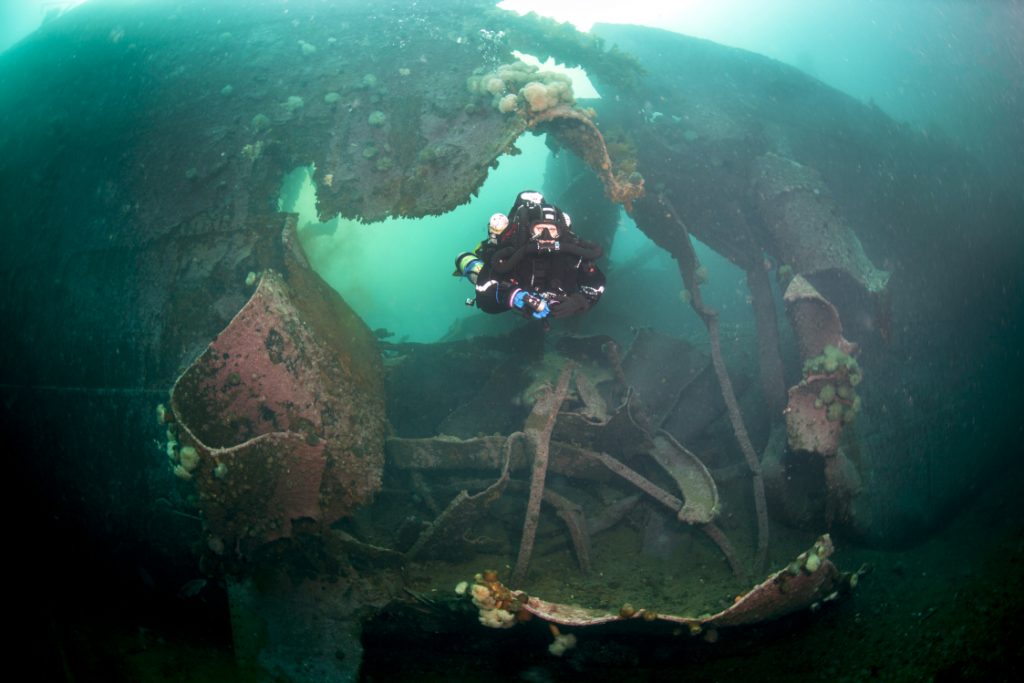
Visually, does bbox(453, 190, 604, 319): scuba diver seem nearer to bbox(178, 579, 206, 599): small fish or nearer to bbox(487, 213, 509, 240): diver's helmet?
bbox(487, 213, 509, 240): diver's helmet

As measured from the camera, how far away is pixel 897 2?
23156mm

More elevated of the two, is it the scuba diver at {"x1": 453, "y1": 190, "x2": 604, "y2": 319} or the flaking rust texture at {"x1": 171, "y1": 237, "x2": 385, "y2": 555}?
the scuba diver at {"x1": 453, "y1": 190, "x2": 604, "y2": 319}

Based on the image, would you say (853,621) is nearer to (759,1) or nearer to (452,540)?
(452,540)

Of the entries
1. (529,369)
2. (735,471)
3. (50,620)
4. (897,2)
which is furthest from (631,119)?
(897,2)

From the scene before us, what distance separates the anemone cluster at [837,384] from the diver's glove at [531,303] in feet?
9.64

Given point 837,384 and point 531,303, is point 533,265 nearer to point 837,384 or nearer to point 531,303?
point 531,303

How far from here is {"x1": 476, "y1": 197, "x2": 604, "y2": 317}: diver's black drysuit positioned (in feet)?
12.1

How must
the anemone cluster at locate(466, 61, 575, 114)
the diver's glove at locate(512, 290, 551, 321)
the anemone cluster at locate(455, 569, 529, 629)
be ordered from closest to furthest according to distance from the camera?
the anemone cluster at locate(455, 569, 529, 629) → the diver's glove at locate(512, 290, 551, 321) → the anemone cluster at locate(466, 61, 575, 114)

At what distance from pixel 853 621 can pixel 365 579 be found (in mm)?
3647

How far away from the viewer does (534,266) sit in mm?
3818

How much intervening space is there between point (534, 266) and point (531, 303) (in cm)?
40

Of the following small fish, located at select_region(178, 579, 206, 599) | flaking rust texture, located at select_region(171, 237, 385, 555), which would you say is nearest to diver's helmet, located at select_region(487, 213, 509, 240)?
flaking rust texture, located at select_region(171, 237, 385, 555)

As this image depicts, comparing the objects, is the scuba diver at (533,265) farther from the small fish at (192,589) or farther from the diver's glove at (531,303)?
the small fish at (192,589)

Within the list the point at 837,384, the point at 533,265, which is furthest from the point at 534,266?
the point at 837,384
